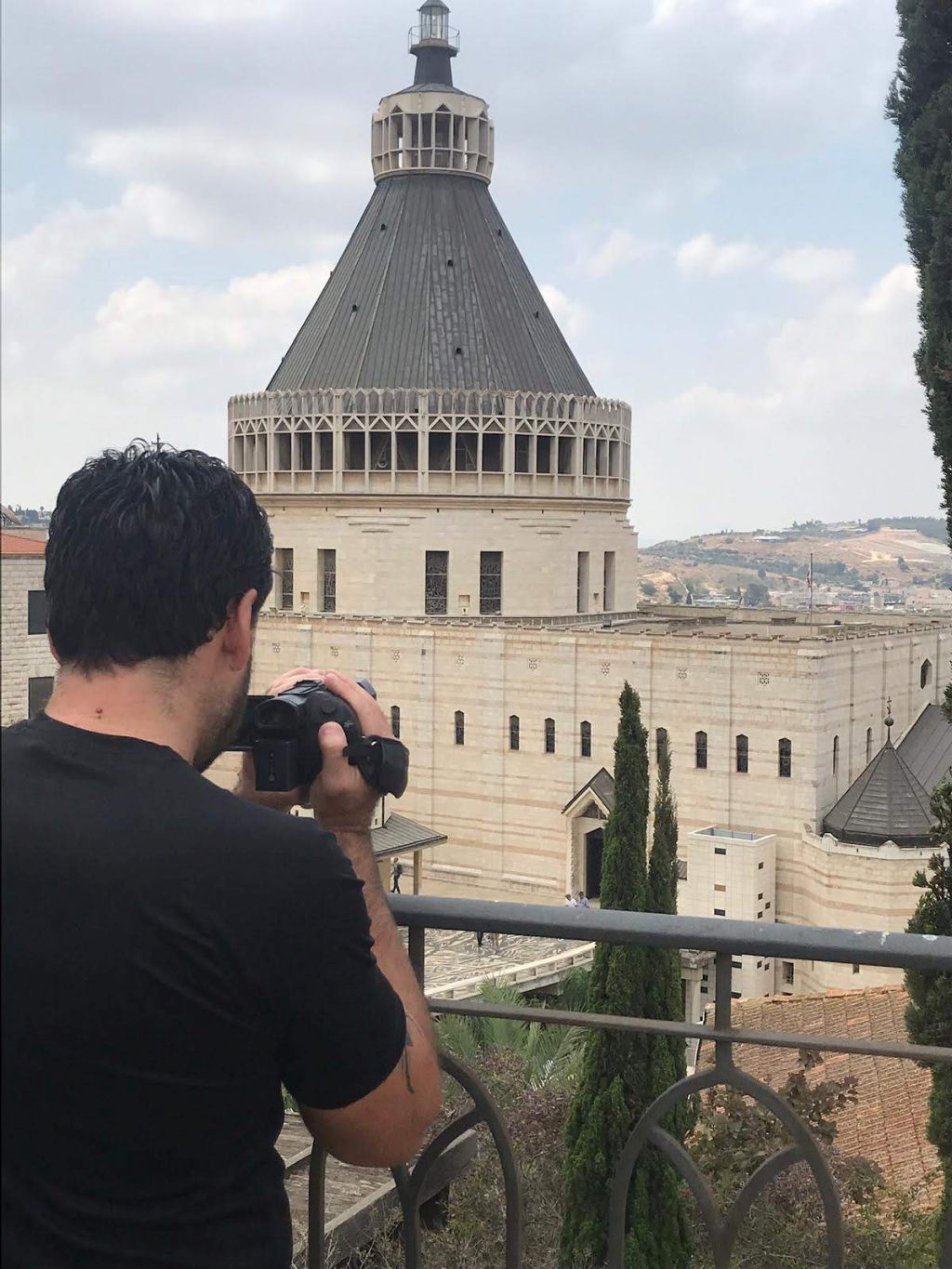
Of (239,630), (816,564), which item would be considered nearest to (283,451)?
(239,630)

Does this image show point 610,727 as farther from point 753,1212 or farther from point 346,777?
point 346,777

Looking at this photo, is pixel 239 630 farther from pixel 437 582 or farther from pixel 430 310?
pixel 430 310

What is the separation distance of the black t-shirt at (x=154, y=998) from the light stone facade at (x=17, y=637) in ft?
140

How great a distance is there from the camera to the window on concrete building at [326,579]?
50281 mm

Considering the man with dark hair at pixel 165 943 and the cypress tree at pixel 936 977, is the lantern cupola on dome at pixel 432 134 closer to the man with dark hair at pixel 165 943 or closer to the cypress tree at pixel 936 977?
the cypress tree at pixel 936 977

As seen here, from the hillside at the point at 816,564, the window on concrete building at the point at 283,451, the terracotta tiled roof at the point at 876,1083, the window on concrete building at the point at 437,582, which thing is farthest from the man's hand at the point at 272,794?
the hillside at the point at 816,564

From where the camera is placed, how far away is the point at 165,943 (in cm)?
214

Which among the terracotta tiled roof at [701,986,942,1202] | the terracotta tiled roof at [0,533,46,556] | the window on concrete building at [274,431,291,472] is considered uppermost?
the window on concrete building at [274,431,291,472]

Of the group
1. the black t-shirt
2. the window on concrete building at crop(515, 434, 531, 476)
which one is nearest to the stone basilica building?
the window on concrete building at crop(515, 434, 531, 476)

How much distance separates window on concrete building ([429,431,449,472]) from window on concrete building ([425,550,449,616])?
9.55 feet

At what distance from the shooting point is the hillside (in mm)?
99375

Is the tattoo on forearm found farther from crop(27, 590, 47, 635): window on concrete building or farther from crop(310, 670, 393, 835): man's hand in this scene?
crop(27, 590, 47, 635): window on concrete building

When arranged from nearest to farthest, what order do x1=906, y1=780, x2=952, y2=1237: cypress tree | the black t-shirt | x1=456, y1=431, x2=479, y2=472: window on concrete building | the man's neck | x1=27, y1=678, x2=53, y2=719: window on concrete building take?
the black t-shirt
the man's neck
x1=906, y1=780, x2=952, y2=1237: cypress tree
x1=27, y1=678, x2=53, y2=719: window on concrete building
x1=456, y1=431, x2=479, y2=472: window on concrete building

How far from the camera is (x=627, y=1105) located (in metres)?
15.0
